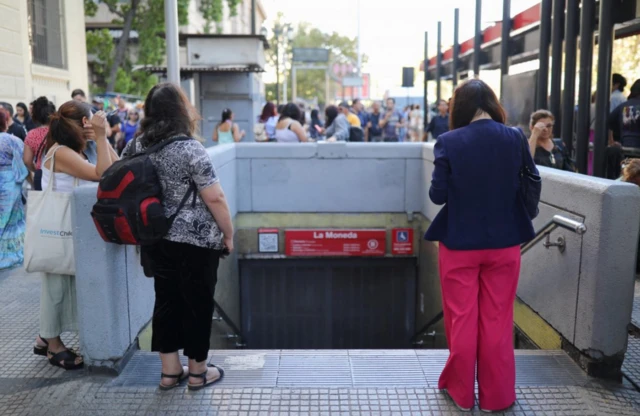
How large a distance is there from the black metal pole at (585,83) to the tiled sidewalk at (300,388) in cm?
563

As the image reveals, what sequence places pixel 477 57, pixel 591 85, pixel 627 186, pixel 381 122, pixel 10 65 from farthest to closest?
pixel 381 122
pixel 477 57
pixel 10 65
pixel 591 85
pixel 627 186

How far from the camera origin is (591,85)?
31.6 feet

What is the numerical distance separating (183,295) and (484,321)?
1673 millimetres

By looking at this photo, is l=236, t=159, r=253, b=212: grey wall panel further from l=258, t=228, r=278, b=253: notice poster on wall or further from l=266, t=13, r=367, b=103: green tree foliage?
l=266, t=13, r=367, b=103: green tree foliage

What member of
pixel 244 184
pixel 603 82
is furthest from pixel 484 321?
pixel 244 184

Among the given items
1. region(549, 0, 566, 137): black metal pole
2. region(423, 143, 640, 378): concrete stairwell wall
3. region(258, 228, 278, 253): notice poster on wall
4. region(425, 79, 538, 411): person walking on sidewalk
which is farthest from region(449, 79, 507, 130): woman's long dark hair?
region(549, 0, 566, 137): black metal pole

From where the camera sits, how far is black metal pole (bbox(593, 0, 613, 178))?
28.3 ft

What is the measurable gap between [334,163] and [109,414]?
21.4 feet

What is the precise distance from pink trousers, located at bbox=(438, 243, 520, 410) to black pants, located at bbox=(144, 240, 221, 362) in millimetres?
1338

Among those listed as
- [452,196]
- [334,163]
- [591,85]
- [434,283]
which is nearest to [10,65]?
[334,163]

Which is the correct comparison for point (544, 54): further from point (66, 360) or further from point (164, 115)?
point (66, 360)

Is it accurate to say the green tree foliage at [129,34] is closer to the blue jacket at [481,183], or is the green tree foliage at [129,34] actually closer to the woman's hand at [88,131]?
the woman's hand at [88,131]

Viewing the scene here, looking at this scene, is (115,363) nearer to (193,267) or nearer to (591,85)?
(193,267)

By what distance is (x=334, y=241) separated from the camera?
10.1 metres
